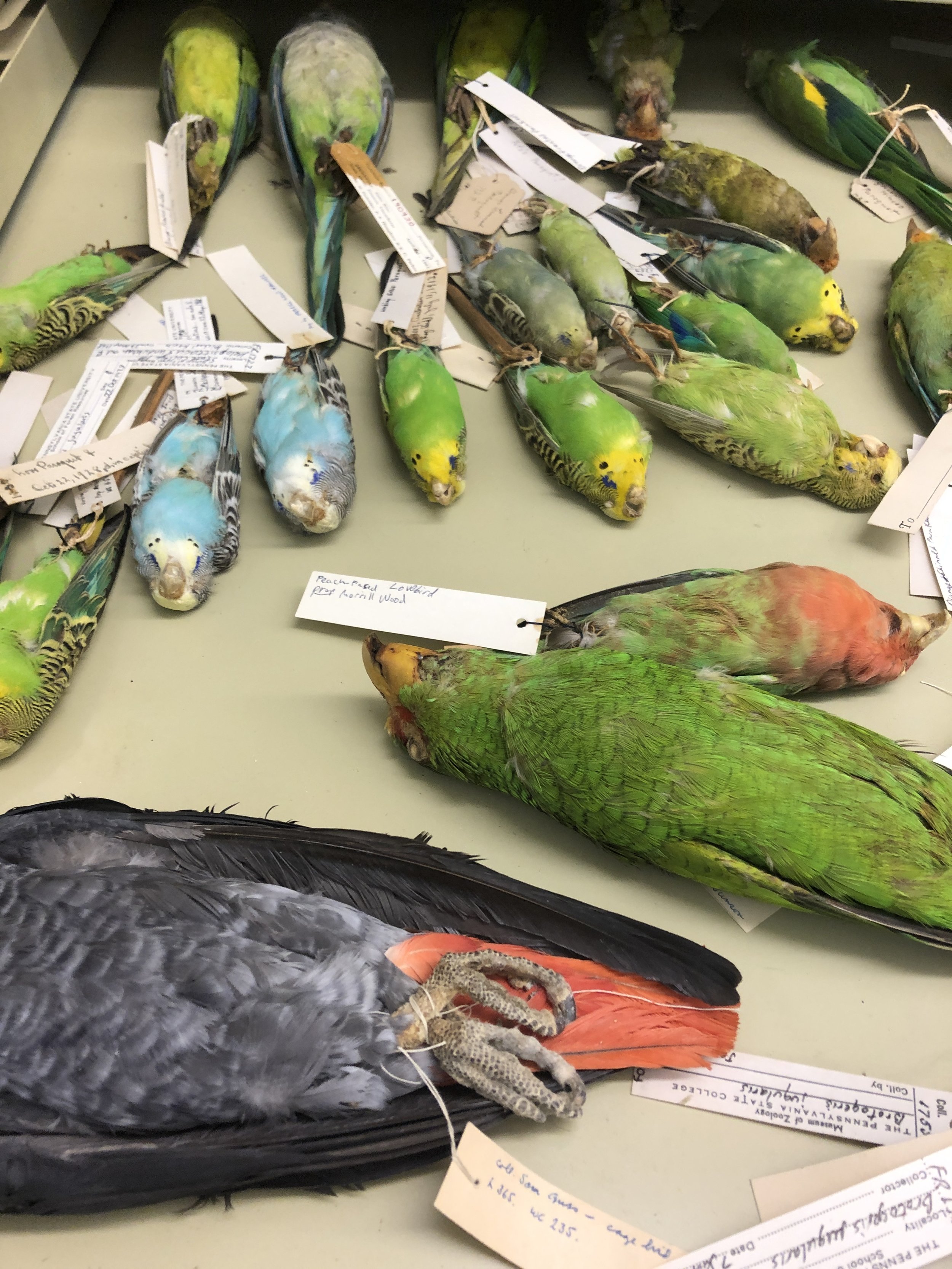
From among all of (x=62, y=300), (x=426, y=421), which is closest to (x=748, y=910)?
(x=426, y=421)

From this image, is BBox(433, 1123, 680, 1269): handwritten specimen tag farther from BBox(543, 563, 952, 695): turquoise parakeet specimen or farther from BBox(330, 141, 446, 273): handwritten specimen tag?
BBox(330, 141, 446, 273): handwritten specimen tag

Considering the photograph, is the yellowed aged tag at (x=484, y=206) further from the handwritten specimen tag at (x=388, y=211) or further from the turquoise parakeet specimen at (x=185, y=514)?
the turquoise parakeet specimen at (x=185, y=514)

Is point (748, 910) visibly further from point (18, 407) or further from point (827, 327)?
point (18, 407)

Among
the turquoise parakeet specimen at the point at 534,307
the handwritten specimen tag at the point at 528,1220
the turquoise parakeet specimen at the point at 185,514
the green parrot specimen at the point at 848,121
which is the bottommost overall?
the handwritten specimen tag at the point at 528,1220

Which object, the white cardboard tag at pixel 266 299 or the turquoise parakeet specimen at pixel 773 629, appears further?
the white cardboard tag at pixel 266 299

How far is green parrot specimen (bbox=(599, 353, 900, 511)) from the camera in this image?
1759 millimetres

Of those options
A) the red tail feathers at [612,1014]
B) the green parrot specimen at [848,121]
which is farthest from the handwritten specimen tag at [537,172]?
the red tail feathers at [612,1014]

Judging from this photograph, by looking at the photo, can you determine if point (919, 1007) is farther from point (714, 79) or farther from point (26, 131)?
point (26, 131)

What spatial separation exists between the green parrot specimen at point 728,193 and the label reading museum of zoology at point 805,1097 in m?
1.83

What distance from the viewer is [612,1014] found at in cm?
115

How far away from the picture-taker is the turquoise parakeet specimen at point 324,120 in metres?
2.15

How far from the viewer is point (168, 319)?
215cm

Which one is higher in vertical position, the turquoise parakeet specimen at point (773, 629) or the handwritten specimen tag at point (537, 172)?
the handwritten specimen tag at point (537, 172)

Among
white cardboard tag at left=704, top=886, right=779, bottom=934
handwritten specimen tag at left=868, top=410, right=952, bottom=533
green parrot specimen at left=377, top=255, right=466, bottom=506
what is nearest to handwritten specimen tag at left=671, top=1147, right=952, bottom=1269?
white cardboard tag at left=704, top=886, right=779, bottom=934
